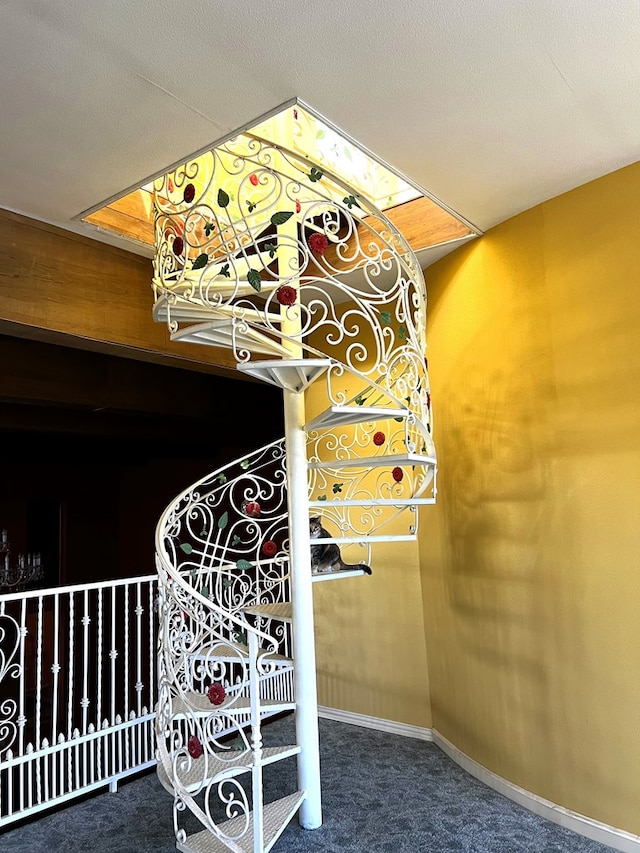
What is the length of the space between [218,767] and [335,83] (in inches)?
107

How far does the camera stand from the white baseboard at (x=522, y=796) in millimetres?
2545

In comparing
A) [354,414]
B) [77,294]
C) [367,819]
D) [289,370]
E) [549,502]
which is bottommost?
[367,819]

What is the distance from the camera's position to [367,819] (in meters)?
2.81

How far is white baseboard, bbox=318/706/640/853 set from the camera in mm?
2545

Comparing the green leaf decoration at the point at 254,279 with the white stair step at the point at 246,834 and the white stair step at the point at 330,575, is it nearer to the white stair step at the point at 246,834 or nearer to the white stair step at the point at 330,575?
the white stair step at the point at 330,575

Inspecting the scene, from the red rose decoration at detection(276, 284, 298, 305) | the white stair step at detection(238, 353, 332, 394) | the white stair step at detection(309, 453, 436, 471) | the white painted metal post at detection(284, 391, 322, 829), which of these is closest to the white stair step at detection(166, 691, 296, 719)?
the white painted metal post at detection(284, 391, 322, 829)

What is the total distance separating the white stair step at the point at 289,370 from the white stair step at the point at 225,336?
121 millimetres

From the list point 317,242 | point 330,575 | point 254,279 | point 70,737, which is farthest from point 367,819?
point 317,242

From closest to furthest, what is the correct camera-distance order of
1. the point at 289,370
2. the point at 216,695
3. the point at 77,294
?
the point at 216,695 → the point at 289,370 → the point at 77,294

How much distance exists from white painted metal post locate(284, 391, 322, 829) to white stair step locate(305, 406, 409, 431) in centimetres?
31

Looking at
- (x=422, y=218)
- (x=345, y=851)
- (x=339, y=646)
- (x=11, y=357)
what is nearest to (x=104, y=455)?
(x=11, y=357)

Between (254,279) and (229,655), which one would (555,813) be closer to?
(229,655)

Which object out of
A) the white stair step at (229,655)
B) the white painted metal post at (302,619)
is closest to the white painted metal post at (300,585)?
the white painted metal post at (302,619)

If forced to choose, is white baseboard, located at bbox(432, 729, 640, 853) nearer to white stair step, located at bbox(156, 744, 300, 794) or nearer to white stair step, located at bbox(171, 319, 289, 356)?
white stair step, located at bbox(156, 744, 300, 794)
